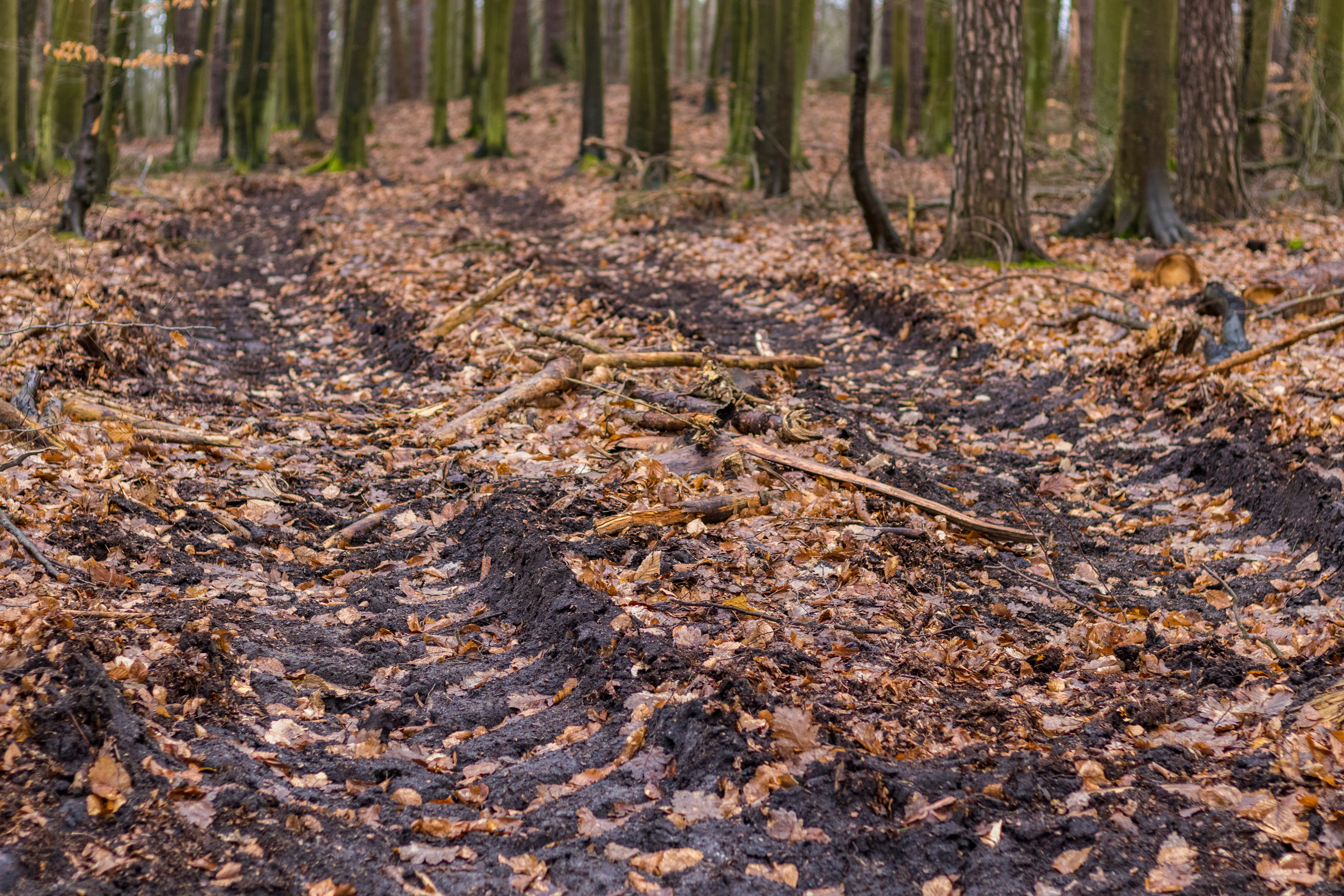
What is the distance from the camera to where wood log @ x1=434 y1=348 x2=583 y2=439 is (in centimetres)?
634

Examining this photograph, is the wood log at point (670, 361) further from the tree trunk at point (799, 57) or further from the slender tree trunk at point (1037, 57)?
the slender tree trunk at point (1037, 57)

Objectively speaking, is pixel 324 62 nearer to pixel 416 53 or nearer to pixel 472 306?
pixel 416 53

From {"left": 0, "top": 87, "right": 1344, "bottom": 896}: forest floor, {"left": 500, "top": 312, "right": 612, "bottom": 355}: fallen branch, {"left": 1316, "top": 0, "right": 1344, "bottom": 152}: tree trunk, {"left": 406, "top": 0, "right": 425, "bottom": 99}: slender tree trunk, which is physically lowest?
{"left": 0, "top": 87, "right": 1344, "bottom": 896}: forest floor

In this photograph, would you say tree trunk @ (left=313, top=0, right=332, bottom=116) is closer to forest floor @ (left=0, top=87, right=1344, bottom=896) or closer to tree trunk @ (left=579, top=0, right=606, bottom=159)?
tree trunk @ (left=579, top=0, right=606, bottom=159)

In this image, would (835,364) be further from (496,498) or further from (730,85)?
(730,85)

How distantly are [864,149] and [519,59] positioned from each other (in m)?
21.8

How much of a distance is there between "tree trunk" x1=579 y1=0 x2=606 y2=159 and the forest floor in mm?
10558

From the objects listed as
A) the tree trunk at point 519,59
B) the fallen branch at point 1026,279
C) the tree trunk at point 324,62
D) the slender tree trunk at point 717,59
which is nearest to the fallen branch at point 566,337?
Result: the fallen branch at point 1026,279

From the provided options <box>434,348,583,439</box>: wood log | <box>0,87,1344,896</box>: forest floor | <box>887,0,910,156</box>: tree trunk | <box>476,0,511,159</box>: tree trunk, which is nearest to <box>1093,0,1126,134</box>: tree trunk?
<box>887,0,910,156</box>: tree trunk

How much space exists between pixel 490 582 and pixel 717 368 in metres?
2.47

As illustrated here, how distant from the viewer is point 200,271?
11344mm

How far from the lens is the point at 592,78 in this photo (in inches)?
711

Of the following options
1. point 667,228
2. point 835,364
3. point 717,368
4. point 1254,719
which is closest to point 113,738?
point 1254,719

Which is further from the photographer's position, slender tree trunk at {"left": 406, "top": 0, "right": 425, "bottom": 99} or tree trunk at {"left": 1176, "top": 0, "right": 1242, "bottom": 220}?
slender tree trunk at {"left": 406, "top": 0, "right": 425, "bottom": 99}
